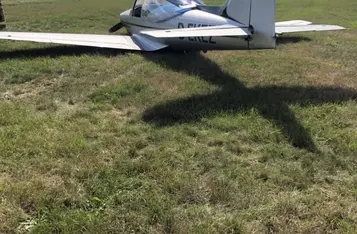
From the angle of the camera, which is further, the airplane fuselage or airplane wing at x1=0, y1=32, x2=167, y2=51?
airplane wing at x1=0, y1=32, x2=167, y2=51

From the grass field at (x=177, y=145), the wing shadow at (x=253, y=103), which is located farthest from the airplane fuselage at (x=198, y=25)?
the wing shadow at (x=253, y=103)

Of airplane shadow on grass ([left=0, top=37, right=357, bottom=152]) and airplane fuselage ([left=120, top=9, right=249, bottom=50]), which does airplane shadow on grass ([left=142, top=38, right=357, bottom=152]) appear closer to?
airplane shadow on grass ([left=0, top=37, right=357, bottom=152])

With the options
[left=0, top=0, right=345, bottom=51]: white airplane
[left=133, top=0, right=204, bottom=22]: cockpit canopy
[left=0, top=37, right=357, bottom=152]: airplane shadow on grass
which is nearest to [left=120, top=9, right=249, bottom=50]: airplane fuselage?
[left=0, top=0, right=345, bottom=51]: white airplane

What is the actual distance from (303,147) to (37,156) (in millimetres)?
3271

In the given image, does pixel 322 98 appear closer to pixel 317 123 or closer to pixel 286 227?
pixel 317 123

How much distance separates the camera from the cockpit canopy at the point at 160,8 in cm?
912

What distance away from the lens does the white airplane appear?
6.67 metres

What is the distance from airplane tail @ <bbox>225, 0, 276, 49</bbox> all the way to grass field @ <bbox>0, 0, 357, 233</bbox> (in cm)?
79

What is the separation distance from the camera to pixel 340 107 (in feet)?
19.4

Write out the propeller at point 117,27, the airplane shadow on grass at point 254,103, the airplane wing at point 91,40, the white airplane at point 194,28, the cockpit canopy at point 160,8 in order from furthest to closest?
1. the propeller at point 117,27
2. the airplane wing at point 91,40
3. the cockpit canopy at point 160,8
4. the white airplane at point 194,28
5. the airplane shadow on grass at point 254,103

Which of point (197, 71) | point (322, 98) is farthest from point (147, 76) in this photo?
point (322, 98)

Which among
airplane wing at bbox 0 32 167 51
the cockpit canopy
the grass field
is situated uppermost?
the cockpit canopy

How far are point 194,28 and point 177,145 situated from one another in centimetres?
264

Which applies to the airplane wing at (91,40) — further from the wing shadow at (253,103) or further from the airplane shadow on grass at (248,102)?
the wing shadow at (253,103)
